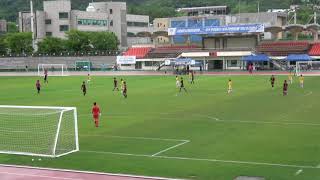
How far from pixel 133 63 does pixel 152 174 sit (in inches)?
3772

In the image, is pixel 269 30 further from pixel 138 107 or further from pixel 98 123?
pixel 98 123

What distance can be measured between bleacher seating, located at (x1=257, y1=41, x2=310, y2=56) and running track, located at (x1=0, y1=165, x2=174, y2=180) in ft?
294

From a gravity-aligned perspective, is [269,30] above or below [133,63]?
above

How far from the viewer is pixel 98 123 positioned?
3050 centimetres

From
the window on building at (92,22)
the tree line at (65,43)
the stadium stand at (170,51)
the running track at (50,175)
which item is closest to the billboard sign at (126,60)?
the stadium stand at (170,51)

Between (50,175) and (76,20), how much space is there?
125 metres

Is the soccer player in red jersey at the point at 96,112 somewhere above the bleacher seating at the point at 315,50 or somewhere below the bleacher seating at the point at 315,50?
A: below

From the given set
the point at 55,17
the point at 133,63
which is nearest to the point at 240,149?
the point at 133,63

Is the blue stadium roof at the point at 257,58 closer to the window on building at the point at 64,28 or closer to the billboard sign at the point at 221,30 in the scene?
the billboard sign at the point at 221,30

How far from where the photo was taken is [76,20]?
139250mm

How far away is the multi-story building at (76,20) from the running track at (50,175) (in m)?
120

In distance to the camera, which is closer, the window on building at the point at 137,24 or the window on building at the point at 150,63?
the window on building at the point at 150,63

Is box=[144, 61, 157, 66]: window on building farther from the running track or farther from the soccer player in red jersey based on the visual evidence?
the running track

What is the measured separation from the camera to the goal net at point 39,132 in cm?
2230
